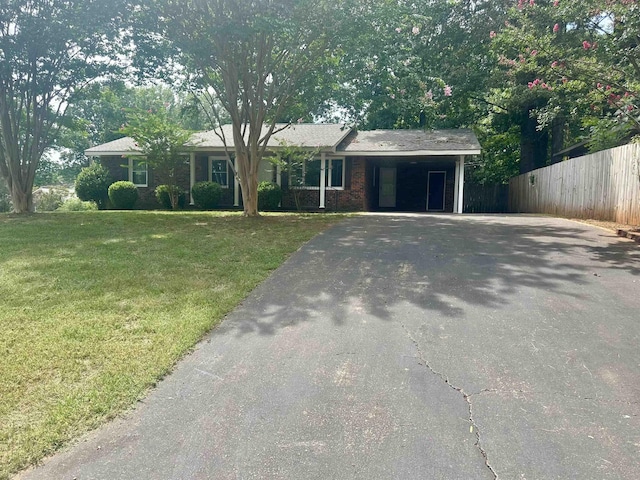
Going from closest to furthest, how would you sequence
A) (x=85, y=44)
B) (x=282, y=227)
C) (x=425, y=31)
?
(x=282, y=227) < (x=85, y=44) < (x=425, y=31)

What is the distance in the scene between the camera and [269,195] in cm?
1698

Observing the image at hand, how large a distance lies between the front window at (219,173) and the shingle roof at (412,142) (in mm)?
4920

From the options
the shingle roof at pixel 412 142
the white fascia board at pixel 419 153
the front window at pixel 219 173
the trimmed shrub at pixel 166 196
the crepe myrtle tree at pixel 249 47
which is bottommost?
the trimmed shrub at pixel 166 196

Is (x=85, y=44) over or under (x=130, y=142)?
over

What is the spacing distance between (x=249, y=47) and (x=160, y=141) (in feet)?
22.6

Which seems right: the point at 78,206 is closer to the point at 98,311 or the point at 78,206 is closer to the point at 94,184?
the point at 94,184

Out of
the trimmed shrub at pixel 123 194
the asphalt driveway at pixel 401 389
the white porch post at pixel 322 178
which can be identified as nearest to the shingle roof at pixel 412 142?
the white porch post at pixel 322 178

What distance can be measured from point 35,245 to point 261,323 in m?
5.72

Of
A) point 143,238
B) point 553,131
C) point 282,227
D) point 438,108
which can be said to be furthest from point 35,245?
point 553,131

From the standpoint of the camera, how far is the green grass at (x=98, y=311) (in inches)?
114

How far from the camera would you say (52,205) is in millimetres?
23469

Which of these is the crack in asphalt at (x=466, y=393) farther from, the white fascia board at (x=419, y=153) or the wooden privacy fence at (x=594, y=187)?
the white fascia board at (x=419, y=153)

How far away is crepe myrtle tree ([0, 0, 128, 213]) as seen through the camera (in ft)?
39.5

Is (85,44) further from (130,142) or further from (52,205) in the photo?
(52,205)
